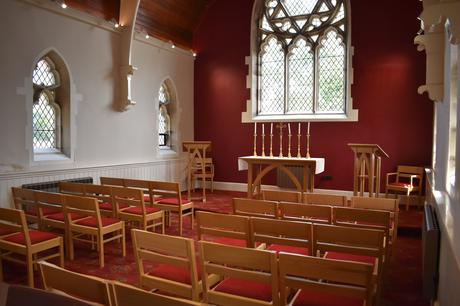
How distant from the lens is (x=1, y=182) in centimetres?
512

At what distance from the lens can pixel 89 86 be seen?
6.49 m

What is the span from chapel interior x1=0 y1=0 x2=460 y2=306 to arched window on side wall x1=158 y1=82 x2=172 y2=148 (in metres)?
0.05

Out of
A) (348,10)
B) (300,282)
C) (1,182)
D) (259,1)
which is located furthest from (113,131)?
(300,282)

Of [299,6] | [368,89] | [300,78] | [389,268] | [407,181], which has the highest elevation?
[299,6]

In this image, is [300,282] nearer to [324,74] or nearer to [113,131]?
[113,131]

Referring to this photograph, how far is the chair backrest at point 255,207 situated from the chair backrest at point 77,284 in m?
2.04

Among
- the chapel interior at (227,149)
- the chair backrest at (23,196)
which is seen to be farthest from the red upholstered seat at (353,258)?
the chair backrest at (23,196)

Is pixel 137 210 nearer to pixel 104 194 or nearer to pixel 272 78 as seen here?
pixel 104 194

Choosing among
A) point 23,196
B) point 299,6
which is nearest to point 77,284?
point 23,196

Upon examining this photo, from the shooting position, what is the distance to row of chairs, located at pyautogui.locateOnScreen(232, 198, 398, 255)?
10.3 ft

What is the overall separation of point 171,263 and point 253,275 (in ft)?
1.87

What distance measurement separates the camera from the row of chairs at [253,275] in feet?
6.21

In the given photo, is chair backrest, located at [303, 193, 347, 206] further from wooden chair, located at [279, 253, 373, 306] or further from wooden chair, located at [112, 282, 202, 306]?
wooden chair, located at [112, 282, 202, 306]

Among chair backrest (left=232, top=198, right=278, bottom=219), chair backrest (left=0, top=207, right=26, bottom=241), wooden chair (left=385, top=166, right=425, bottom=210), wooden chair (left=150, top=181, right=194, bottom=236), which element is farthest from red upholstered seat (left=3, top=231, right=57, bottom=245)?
wooden chair (left=385, top=166, right=425, bottom=210)
